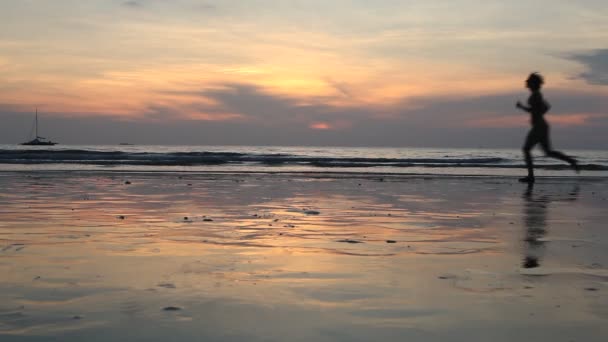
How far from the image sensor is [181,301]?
3361 millimetres

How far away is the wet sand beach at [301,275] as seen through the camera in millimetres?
2918

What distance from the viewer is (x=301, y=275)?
13.3ft

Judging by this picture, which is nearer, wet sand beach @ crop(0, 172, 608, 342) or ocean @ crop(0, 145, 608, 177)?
wet sand beach @ crop(0, 172, 608, 342)

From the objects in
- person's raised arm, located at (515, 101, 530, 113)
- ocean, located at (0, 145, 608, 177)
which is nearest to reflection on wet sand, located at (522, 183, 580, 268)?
person's raised arm, located at (515, 101, 530, 113)

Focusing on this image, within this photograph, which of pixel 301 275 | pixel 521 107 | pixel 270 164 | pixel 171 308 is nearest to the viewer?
pixel 171 308

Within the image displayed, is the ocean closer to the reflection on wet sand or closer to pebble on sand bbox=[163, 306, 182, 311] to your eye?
the reflection on wet sand

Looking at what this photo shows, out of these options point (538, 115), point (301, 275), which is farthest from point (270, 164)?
point (301, 275)

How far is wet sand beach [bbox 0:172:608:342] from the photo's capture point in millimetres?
2918

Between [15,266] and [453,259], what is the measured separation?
3249mm

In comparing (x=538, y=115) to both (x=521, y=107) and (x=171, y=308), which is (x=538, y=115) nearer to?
(x=521, y=107)

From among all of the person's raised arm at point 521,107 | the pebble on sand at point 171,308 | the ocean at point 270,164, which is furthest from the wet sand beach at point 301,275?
the ocean at point 270,164

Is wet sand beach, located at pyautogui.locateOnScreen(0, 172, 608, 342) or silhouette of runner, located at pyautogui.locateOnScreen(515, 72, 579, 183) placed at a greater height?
silhouette of runner, located at pyautogui.locateOnScreen(515, 72, 579, 183)

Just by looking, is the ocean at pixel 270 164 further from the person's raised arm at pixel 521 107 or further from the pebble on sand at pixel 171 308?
the pebble on sand at pixel 171 308

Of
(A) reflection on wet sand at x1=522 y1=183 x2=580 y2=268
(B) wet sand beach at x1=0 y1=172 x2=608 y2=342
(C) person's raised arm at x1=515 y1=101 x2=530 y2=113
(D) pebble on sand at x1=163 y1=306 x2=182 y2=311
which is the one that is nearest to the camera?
(B) wet sand beach at x1=0 y1=172 x2=608 y2=342
